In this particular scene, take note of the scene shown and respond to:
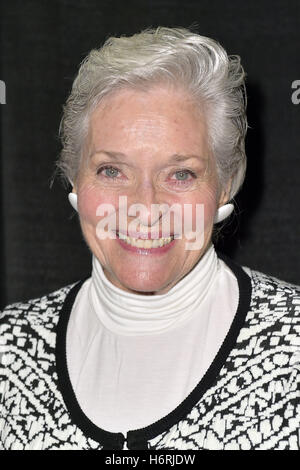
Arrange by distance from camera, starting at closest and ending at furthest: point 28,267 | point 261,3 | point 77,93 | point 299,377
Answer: point 299,377
point 77,93
point 261,3
point 28,267

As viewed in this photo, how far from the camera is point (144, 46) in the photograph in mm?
1242

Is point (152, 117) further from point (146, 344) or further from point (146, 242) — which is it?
point (146, 344)

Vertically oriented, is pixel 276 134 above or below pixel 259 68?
below

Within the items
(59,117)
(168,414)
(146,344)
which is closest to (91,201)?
(146,344)

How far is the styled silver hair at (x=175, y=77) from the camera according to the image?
123 cm

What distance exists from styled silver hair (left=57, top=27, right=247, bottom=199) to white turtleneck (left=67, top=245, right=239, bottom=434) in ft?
0.68

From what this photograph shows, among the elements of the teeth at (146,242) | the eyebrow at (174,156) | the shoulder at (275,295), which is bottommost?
the shoulder at (275,295)

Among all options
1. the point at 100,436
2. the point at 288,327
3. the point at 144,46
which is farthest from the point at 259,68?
the point at 100,436

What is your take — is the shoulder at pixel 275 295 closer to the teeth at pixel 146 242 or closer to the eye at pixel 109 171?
the teeth at pixel 146 242

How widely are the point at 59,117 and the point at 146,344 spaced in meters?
0.64

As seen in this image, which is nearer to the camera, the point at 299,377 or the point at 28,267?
the point at 299,377

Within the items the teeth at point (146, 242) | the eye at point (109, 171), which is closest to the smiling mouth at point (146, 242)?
the teeth at point (146, 242)

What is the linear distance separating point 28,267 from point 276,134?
2.14ft
